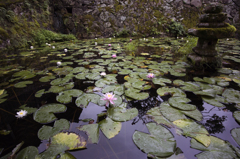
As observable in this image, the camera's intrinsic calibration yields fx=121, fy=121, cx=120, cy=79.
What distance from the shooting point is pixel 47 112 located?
1181 millimetres

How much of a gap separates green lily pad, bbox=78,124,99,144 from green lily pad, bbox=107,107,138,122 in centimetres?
18

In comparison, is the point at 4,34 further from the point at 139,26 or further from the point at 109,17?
the point at 139,26

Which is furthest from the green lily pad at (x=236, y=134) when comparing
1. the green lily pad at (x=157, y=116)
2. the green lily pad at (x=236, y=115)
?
the green lily pad at (x=157, y=116)

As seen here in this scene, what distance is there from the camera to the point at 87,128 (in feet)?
3.35

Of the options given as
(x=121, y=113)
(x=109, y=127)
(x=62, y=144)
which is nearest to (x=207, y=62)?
(x=121, y=113)

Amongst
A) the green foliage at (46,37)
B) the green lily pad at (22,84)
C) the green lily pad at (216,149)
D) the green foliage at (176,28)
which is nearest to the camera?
the green lily pad at (216,149)

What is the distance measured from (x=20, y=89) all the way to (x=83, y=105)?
3.28ft

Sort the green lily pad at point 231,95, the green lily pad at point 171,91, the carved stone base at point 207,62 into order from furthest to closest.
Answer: the carved stone base at point 207,62 → the green lily pad at point 171,91 → the green lily pad at point 231,95

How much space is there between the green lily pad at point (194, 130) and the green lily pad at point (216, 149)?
0.09 ft

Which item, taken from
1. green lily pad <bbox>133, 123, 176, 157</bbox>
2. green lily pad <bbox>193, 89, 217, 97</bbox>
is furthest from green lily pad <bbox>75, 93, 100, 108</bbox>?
green lily pad <bbox>193, 89, 217, 97</bbox>

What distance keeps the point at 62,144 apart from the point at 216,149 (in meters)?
1.08

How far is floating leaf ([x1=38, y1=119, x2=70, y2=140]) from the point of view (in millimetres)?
944

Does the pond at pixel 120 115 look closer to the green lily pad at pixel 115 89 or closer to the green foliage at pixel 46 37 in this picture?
the green lily pad at pixel 115 89

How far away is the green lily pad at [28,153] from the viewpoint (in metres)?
0.80
